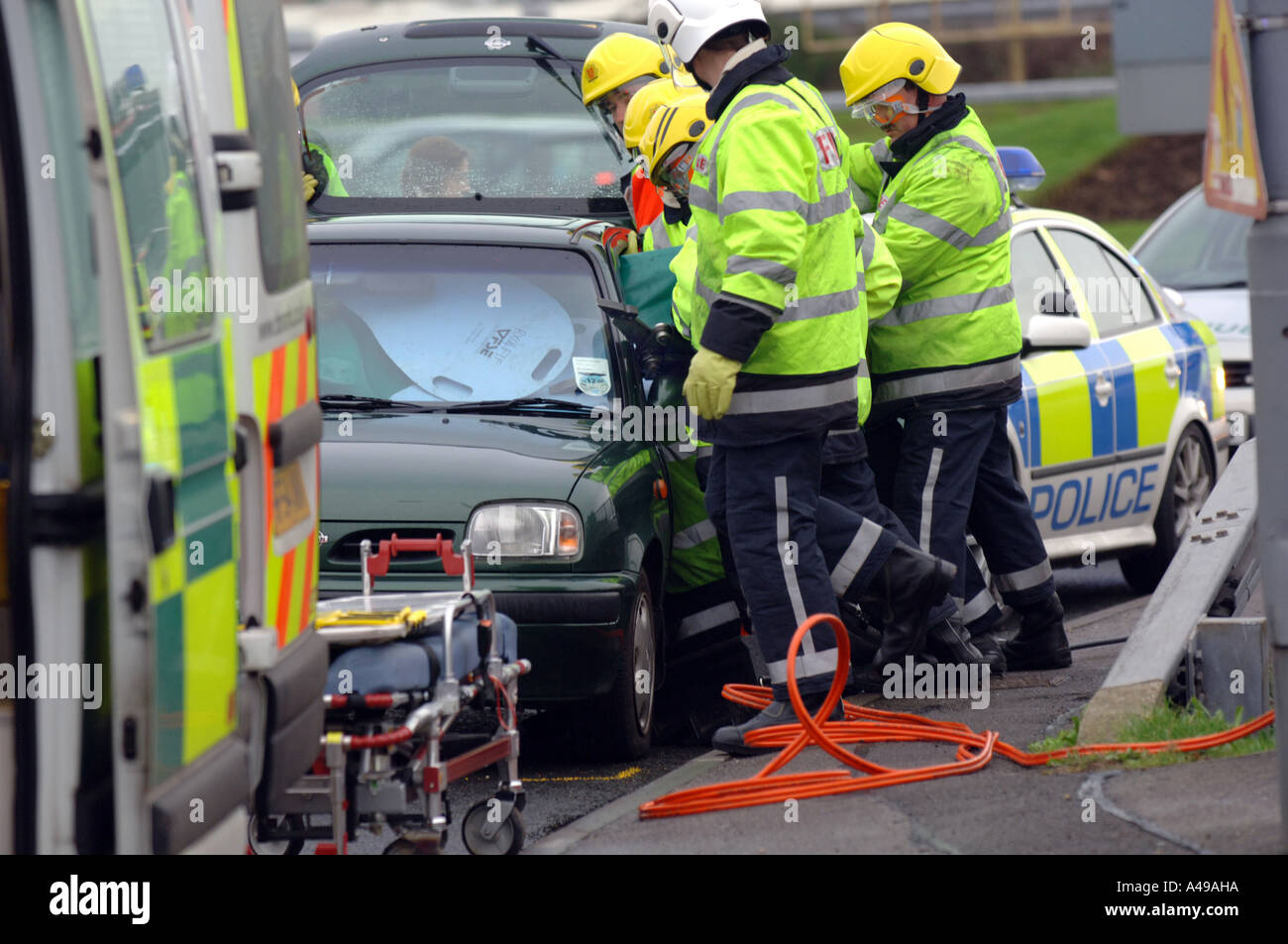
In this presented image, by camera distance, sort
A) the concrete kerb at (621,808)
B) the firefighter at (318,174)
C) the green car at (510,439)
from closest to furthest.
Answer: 1. the concrete kerb at (621,808)
2. the green car at (510,439)
3. the firefighter at (318,174)

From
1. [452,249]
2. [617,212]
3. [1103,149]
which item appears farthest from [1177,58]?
[1103,149]

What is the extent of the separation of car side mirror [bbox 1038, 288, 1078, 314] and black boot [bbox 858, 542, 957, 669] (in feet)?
7.54

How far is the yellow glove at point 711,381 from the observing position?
5.32m

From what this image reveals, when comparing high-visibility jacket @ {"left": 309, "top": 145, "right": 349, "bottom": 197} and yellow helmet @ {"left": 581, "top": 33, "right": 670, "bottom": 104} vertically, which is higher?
yellow helmet @ {"left": 581, "top": 33, "right": 670, "bottom": 104}

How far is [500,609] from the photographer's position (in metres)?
5.64

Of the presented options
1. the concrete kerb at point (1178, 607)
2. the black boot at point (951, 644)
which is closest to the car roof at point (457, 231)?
the black boot at point (951, 644)

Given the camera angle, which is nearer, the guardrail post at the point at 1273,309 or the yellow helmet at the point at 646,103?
the guardrail post at the point at 1273,309

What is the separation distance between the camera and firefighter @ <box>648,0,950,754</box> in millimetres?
5398

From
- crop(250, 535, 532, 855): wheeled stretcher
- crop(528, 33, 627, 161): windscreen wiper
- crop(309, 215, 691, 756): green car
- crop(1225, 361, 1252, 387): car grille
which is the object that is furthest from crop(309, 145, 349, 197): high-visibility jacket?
crop(1225, 361, 1252, 387): car grille

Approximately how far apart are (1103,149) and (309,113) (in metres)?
23.6

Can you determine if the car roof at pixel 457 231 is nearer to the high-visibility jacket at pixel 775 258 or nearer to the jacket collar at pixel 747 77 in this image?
the high-visibility jacket at pixel 775 258

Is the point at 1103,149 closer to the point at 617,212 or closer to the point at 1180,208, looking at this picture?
the point at 1180,208

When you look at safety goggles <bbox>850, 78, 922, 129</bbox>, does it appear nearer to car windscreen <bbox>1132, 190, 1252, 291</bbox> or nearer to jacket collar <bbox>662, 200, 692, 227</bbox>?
jacket collar <bbox>662, 200, 692, 227</bbox>

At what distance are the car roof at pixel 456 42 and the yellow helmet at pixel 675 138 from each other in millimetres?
2083
